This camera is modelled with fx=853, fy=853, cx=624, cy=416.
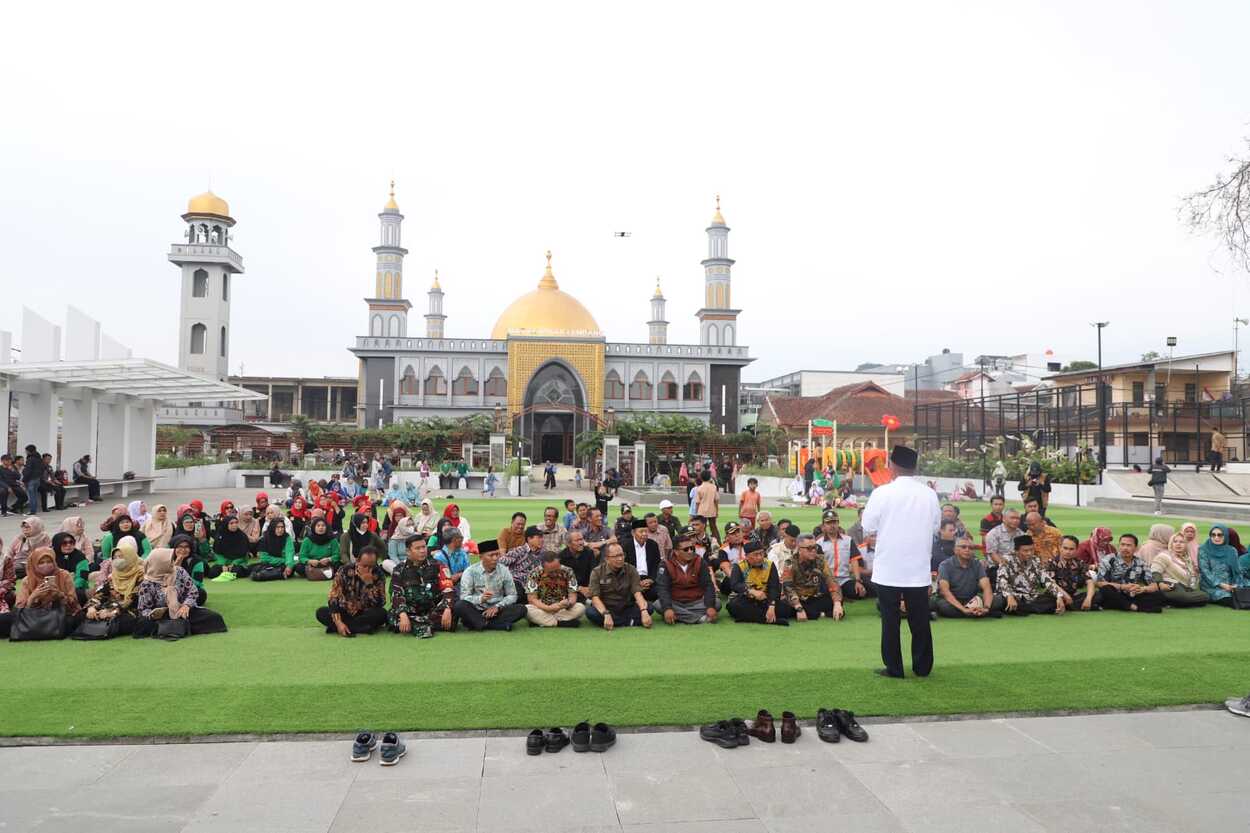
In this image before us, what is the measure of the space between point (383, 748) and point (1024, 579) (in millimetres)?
7087

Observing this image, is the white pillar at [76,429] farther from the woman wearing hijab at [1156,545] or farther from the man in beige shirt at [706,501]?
the woman wearing hijab at [1156,545]

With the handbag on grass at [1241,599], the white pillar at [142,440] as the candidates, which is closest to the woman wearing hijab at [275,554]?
the handbag on grass at [1241,599]

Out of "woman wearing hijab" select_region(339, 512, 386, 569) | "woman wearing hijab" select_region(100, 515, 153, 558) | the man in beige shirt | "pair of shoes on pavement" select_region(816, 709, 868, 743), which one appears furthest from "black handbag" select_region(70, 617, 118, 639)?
the man in beige shirt

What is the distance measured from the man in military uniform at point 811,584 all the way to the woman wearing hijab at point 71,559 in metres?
7.17

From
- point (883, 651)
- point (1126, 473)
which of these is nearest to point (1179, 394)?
point (1126, 473)

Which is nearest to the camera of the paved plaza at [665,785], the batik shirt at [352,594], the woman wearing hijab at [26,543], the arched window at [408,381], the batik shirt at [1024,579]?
the paved plaza at [665,785]

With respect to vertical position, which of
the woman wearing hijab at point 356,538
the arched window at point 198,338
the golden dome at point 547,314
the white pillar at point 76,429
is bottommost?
the woman wearing hijab at point 356,538

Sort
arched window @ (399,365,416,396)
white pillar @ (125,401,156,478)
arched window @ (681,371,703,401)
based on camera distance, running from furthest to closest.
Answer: arched window @ (681,371,703,401) → arched window @ (399,365,416,396) → white pillar @ (125,401,156,478)

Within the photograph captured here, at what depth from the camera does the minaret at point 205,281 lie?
153 ft

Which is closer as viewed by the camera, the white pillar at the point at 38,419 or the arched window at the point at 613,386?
the white pillar at the point at 38,419

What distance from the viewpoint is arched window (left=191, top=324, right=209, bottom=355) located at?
156 ft

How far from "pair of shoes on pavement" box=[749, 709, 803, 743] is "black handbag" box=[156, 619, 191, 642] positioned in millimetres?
5300

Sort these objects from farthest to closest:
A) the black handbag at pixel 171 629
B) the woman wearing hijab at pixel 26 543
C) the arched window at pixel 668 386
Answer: the arched window at pixel 668 386, the woman wearing hijab at pixel 26 543, the black handbag at pixel 171 629

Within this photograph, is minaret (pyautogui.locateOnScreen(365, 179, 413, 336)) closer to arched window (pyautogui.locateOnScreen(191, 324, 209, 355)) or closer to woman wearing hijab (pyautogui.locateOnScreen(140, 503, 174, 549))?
arched window (pyautogui.locateOnScreen(191, 324, 209, 355))
